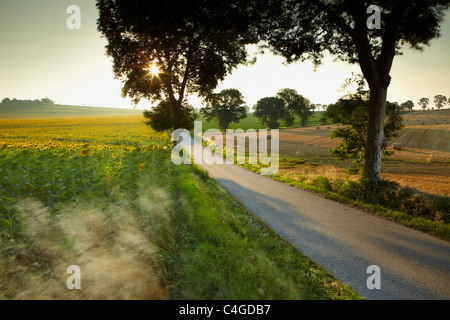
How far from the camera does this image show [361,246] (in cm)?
566

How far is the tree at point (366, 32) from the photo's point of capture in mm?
7703

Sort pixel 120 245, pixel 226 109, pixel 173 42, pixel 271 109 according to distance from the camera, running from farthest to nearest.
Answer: pixel 271 109, pixel 226 109, pixel 173 42, pixel 120 245

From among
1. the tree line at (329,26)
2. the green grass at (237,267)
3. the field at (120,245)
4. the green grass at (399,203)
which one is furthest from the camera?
the tree line at (329,26)

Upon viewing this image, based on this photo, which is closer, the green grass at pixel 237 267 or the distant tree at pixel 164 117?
the green grass at pixel 237 267

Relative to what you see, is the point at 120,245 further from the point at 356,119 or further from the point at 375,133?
the point at 356,119

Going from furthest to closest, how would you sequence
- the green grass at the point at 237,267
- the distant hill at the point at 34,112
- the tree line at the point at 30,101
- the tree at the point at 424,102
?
the tree at the point at 424,102
the tree line at the point at 30,101
the distant hill at the point at 34,112
the green grass at the point at 237,267

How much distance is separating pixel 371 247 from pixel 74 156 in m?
8.58

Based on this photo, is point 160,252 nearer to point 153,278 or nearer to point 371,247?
point 153,278

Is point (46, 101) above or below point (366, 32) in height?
above

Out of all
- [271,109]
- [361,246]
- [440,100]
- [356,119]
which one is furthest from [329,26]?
[440,100]

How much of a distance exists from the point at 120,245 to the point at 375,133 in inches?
394

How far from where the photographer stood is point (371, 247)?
559 cm

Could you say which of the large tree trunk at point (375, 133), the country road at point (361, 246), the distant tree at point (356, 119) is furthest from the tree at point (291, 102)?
the country road at point (361, 246)

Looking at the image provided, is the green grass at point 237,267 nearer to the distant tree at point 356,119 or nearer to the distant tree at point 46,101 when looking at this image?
the distant tree at point 356,119
